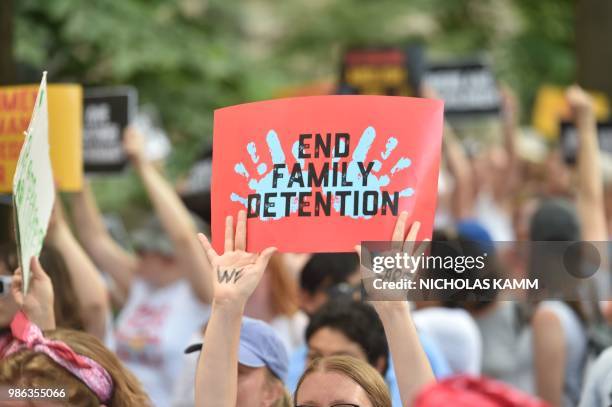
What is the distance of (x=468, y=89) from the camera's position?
8.38 metres

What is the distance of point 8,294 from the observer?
11.9ft

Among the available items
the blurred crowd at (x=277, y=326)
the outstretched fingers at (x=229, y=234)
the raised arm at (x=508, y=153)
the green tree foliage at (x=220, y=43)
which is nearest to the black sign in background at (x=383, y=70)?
the raised arm at (x=508, y=153)

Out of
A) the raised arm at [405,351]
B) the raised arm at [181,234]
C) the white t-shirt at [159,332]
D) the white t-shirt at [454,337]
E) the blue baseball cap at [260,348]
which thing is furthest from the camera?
the white t-shirt at [159,332]

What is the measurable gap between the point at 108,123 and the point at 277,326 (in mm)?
1325

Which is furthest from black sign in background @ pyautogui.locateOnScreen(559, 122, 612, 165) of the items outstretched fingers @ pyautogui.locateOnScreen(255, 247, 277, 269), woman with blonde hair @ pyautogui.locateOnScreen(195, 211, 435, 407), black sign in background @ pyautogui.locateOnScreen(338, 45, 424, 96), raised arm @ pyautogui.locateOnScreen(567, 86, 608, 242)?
outstretched fingers @ pyautogui.locateOnScreen(255, 247, 277, 269)

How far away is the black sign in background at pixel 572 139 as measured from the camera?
7.08 metres

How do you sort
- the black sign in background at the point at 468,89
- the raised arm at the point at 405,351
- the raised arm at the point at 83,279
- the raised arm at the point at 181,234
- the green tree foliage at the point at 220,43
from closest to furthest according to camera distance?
the raised arm at the point at 405,351, the raised arm at the point at 83,279, the raised arm at the point at 181,234, the green tree foliage at the point at 220,43, the black sign in background at the point at 468,89

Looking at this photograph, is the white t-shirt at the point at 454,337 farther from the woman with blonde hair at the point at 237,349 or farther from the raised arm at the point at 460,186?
the raised arm at the point at 460,186

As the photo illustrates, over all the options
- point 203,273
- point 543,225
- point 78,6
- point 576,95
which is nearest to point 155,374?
point 203,273

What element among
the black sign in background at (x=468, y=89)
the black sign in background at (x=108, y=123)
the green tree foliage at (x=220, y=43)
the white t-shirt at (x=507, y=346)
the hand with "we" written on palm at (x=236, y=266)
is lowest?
the white t-shirt at (x=507, y=346)

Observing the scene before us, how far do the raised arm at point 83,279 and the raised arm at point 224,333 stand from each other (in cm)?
125

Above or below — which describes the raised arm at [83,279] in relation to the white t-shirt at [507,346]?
above

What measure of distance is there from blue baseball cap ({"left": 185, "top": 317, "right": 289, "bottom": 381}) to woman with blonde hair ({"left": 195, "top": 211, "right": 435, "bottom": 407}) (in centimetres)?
38

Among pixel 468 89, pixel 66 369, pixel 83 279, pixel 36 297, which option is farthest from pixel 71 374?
pixel 468 89
